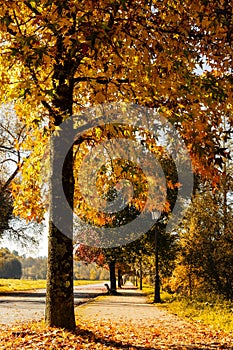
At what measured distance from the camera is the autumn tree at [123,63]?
21.7ft

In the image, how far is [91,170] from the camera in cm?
1312

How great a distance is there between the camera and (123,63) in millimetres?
8875

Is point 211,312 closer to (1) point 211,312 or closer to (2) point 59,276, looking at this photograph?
(1) point 211,312

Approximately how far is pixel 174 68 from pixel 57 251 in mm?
4910

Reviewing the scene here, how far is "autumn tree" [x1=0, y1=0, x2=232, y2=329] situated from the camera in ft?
21.7

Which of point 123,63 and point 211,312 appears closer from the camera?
point 123,63

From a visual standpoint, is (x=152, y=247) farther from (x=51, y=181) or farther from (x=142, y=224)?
(x=51, y=181)

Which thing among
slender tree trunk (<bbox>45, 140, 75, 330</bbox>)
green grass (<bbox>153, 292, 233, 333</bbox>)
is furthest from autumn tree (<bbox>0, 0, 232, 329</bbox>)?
green grass (<bbox>153, 292, 233, 333</bbox>)

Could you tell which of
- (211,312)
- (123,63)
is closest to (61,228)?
(123,63)

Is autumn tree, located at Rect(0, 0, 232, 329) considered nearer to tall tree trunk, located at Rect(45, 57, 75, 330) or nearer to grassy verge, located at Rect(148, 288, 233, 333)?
tall tree trunk, located at Rect(45, 57, 75, 330)

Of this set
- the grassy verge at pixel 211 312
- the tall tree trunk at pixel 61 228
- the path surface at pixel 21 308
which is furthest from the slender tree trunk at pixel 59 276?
the grassy verge at pixel 211 312

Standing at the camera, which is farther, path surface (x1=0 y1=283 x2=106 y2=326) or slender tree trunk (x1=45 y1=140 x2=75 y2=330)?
path surface (x1=0 y1=283 x2=106 y2=326)

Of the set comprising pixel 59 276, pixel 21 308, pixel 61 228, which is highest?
pixel 61 228

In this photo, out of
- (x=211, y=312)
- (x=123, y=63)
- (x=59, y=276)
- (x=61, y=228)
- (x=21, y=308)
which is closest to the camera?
(x=123, y=63)
